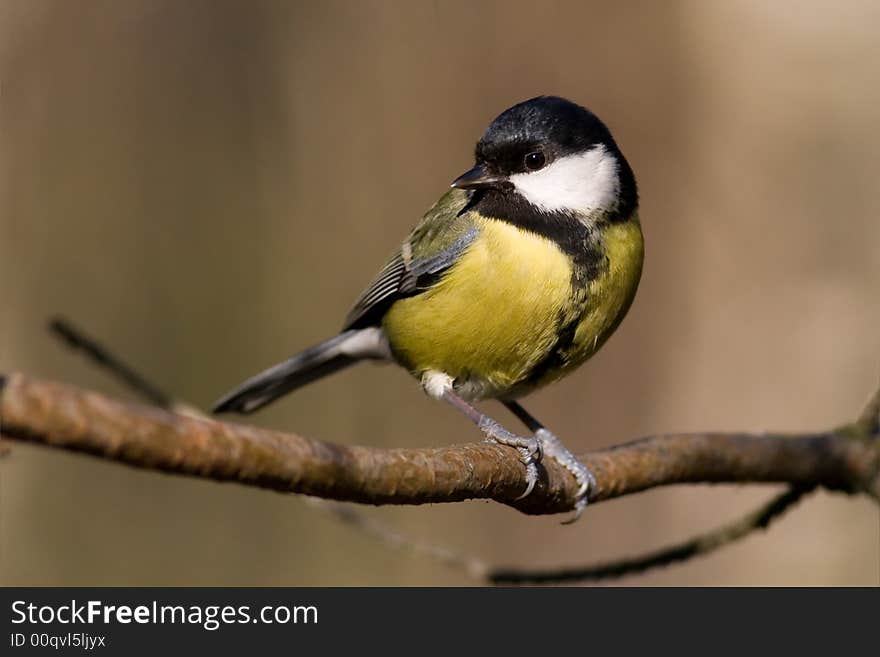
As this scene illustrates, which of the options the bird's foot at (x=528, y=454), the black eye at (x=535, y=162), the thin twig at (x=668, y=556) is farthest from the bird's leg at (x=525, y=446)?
the black eye at (x=535, y=162)

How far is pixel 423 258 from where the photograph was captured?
Result: 10.8ft

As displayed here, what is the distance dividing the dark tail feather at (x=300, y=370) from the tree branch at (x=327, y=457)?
135 centimetres

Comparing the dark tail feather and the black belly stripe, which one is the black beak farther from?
the dark tail feather

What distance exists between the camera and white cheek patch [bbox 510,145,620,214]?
3.01 m

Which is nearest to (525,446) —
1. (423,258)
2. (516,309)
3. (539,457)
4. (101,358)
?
(539,457)

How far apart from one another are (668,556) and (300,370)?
1.55 meters

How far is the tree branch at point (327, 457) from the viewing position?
1.13 metres

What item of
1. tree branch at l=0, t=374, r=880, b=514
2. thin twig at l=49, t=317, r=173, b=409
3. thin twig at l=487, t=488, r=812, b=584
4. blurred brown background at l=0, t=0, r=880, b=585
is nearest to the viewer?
tree branch at l=0, t=374, r=880, b=514

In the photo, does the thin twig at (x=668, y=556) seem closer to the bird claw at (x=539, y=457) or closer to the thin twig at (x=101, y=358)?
the bird claw at (x=539, y=457)

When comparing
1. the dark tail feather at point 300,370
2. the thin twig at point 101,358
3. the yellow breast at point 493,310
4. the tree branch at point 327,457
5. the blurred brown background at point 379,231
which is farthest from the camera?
the blurred brown background at point 379,231

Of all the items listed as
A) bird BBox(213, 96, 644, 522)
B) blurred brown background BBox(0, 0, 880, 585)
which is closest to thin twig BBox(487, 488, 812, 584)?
bird BBox(213, 96, 644, 522)

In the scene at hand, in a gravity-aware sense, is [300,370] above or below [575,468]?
above

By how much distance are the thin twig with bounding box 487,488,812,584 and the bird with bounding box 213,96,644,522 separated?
1.05 feet

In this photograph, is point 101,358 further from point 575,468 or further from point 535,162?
point 535,162
